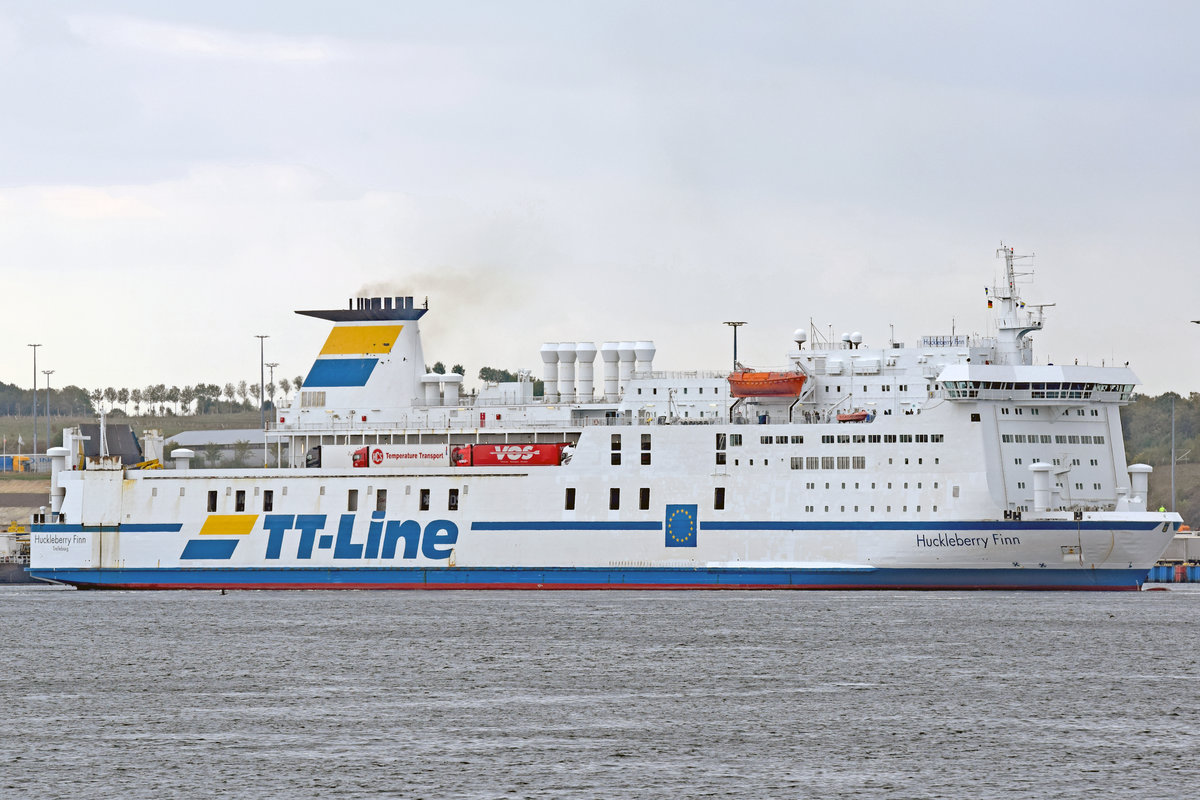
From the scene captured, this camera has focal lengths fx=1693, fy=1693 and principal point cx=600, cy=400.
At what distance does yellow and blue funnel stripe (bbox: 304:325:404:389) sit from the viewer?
181ft

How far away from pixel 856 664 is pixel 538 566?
17339 millimetres

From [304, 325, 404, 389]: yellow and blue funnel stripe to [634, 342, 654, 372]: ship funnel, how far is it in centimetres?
832

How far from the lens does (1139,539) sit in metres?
45.4

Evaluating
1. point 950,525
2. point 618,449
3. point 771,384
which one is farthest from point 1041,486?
point 618,449

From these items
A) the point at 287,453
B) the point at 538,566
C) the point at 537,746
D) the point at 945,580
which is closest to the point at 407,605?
the point at 538,566

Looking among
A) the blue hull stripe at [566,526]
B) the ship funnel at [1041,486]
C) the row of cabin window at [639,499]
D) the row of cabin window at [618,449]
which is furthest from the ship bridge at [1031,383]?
the blue hull stripe at [566,526]

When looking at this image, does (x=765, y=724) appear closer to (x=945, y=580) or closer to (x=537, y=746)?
(x=537, y=746)

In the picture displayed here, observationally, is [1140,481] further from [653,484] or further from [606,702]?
[606,702]

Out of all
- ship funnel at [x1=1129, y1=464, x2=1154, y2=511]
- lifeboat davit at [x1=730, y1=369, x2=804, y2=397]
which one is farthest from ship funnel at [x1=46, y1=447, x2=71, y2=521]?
ship funnel at [x1=1129, y1=464, x2=1154, y2=511]

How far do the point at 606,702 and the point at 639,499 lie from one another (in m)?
20.3

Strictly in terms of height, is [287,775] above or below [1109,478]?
below

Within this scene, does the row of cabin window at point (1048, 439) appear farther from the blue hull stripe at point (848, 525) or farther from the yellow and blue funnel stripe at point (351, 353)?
the yellow and blue funnel stripe at point (351, 353)

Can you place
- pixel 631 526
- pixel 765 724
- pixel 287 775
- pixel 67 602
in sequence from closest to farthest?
1. pixel 287 775
2. pixel 765 724
3. pixel 631 526
4. pixel 67 602

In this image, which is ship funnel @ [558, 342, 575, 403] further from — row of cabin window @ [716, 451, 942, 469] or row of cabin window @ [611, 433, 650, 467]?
row of cabin window @ [716, 451, 942, 469]
